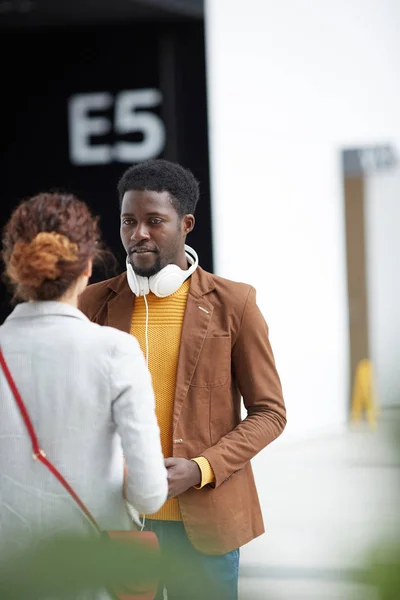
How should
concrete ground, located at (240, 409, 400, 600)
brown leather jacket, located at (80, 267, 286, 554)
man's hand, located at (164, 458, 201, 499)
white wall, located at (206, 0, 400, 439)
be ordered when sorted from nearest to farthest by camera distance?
concrete ground, located at (240, 409, 400, 600)
man's hand, located at (164, 458, 201, 499)
brown leather jacket, located at (80, 267, 286, 554)
white wall, located at (206, 0, 400, 439)

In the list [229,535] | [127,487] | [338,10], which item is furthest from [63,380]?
[338,10]

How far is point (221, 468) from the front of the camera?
203cm

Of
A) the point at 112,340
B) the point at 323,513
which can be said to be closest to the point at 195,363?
the point at 112,340

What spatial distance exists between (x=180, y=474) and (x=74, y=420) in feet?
1.29

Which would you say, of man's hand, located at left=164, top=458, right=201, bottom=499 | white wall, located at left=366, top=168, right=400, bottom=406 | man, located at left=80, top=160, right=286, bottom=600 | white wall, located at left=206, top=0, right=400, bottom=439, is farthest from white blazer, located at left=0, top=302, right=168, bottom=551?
white wall, located at left=366, top=168, right=400, bottom=406

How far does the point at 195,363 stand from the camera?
6.87 feet

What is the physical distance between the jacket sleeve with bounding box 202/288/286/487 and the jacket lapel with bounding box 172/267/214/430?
0.27ft

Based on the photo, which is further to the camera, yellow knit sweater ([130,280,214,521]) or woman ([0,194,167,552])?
yellow knit sweater ([130,280,214,521])

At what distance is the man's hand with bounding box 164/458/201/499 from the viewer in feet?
6.22

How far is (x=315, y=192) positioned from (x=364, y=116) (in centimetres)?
128

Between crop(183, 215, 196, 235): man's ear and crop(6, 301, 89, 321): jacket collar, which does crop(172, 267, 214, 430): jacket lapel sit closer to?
crop(183, 215, 196, 235): man's ear

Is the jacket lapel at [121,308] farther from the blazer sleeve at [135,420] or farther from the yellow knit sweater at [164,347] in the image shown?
the blazer sleeve at [135,420]

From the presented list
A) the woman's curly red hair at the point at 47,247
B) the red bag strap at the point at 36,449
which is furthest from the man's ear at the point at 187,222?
the red bag strap at the point at 36,449

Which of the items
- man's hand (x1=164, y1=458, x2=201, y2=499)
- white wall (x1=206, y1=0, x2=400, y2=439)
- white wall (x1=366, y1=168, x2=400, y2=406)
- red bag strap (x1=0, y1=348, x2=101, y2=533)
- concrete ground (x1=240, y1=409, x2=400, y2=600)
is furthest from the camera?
white wall (x1=366, y1=168, x2=400, y2=406)
